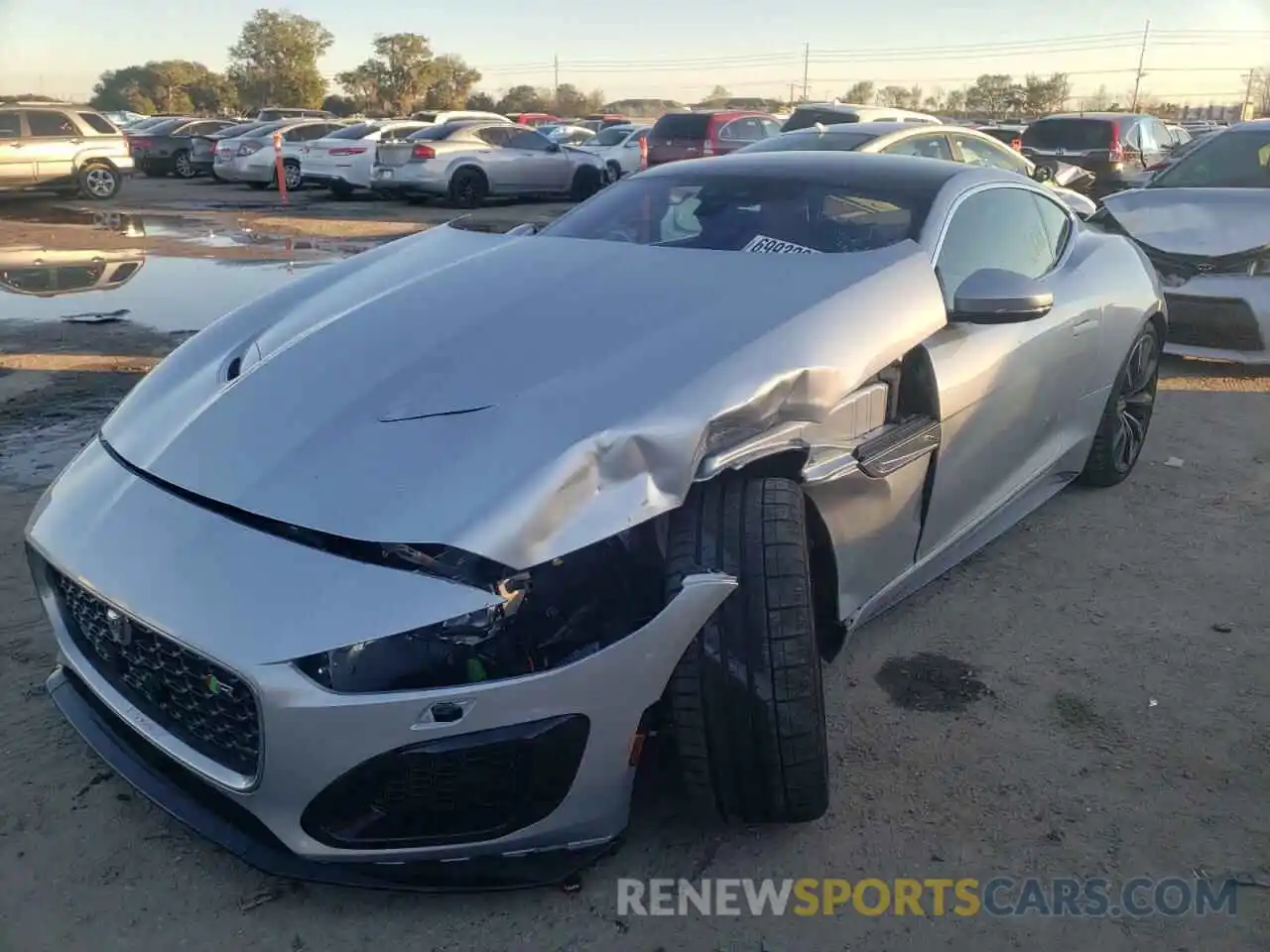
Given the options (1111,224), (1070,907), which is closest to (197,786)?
(1070,907)

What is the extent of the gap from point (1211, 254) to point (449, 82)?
63.3m

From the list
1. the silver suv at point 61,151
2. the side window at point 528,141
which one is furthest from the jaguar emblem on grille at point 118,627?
the silver suv at point 61,151

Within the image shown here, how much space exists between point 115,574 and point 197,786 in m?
0.46

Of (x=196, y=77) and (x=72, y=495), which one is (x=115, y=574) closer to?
(x=72, y=495)

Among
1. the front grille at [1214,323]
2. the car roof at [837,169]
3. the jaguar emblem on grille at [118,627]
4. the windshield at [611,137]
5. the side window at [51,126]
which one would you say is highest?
the car roof at [837,169]

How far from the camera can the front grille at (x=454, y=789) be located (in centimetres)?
194

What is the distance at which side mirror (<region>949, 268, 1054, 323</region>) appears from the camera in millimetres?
2988

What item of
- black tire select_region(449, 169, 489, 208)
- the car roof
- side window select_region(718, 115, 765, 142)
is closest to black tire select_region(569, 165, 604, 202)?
black tire select_region(449, 169, 489, 208)

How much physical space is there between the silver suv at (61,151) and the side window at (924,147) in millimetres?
13619

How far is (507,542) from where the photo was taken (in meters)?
1.98

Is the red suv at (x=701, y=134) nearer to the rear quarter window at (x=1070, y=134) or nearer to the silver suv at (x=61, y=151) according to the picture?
the rear quarter window at (x=1070, y=134)

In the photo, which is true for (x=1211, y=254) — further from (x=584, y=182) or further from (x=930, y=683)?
(x=584, y=182)

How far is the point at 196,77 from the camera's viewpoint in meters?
64.2

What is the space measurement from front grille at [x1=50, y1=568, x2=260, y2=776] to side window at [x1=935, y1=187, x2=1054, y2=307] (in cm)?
217
